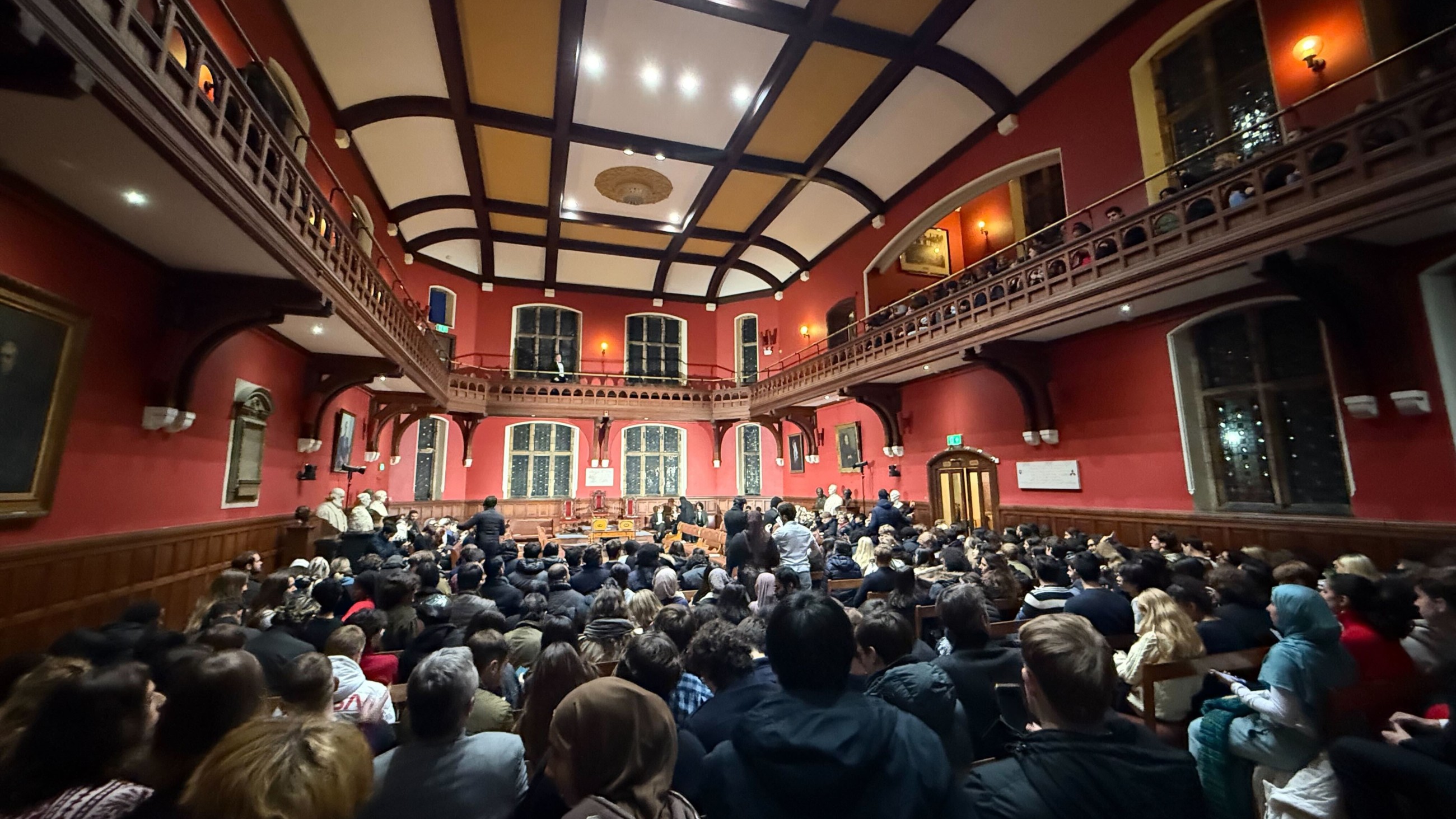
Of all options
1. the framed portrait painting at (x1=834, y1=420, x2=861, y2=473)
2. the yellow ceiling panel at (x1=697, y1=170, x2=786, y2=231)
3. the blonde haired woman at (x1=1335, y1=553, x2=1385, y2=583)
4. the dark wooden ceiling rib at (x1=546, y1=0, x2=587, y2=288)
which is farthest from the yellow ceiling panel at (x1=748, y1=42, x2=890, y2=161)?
the blonde haired woman at (x1=1335, y1=553, x2=1385, y2=583)

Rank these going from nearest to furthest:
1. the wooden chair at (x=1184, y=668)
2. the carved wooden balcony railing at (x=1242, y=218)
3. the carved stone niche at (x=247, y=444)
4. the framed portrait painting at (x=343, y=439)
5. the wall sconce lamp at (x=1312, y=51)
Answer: the wooden chair at (x=1184, y=668) → the carved wooden balcony railing at (x=1242, y=218) → the wall sconce lamp at (x=1312, y=51) → the carved stone niche at (x=247, y=444) → the framed portrait painting at (x=343, y=439)

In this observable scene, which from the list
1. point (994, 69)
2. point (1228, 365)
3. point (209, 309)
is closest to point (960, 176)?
point (994, 69)

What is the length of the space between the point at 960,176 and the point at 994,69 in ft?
5.36

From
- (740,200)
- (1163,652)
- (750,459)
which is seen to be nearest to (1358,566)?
(1163,652)

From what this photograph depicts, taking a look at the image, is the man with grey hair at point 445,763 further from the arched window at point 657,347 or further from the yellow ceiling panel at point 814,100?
the arched window at point 657,347

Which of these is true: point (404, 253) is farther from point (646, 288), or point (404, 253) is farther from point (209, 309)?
point (209, 309)

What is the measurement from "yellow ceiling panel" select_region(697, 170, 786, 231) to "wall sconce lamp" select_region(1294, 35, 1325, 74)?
7.58m

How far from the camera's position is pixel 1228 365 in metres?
5.91

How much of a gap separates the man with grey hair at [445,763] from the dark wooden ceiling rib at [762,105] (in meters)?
8.45

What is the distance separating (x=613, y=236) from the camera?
13898 mm

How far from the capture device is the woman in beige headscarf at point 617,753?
1132 mm

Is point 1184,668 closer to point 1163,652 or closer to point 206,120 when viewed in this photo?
point 1163,652

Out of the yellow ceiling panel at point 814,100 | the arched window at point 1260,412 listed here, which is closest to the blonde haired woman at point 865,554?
the arched window at point 1260,412

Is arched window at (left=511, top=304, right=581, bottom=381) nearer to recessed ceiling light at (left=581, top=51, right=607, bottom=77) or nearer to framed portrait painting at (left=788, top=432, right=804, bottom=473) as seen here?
framed portrait painting at (left=788, top=432, right=804, bottom=473)
